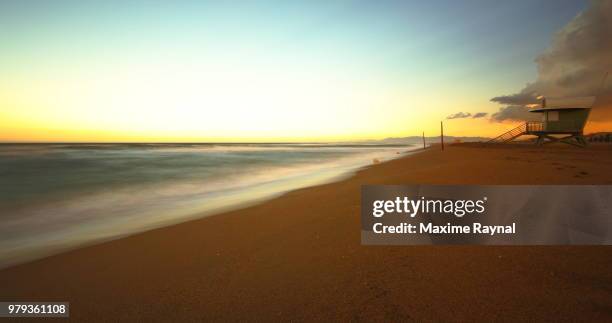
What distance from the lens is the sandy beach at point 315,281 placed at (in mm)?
2791

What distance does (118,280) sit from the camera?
3.74 meters

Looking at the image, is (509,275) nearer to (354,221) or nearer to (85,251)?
(354,221)

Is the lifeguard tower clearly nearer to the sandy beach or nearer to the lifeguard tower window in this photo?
the lifeguard tower window

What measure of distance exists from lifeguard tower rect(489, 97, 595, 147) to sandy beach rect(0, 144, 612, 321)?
31136 mm

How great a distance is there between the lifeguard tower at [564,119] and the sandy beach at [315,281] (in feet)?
102

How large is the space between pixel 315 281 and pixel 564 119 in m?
34.6

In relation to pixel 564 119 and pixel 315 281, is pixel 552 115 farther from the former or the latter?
pixel 315 281

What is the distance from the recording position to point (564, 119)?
27.1 m

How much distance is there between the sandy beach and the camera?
9.16ft

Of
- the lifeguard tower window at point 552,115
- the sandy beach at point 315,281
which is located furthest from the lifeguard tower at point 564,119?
the sandy beach at point 315,281

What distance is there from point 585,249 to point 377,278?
3.03m

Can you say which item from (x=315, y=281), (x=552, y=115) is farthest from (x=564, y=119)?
(x=315, y=281)

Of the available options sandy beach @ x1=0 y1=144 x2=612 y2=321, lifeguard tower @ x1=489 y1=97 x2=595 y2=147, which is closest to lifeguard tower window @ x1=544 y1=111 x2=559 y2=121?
lifeguard tower @ x1=489 y1=97 x2=595 y2=147

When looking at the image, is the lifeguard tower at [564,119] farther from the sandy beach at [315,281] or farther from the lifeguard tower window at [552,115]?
the sandy beach at [315,281]
